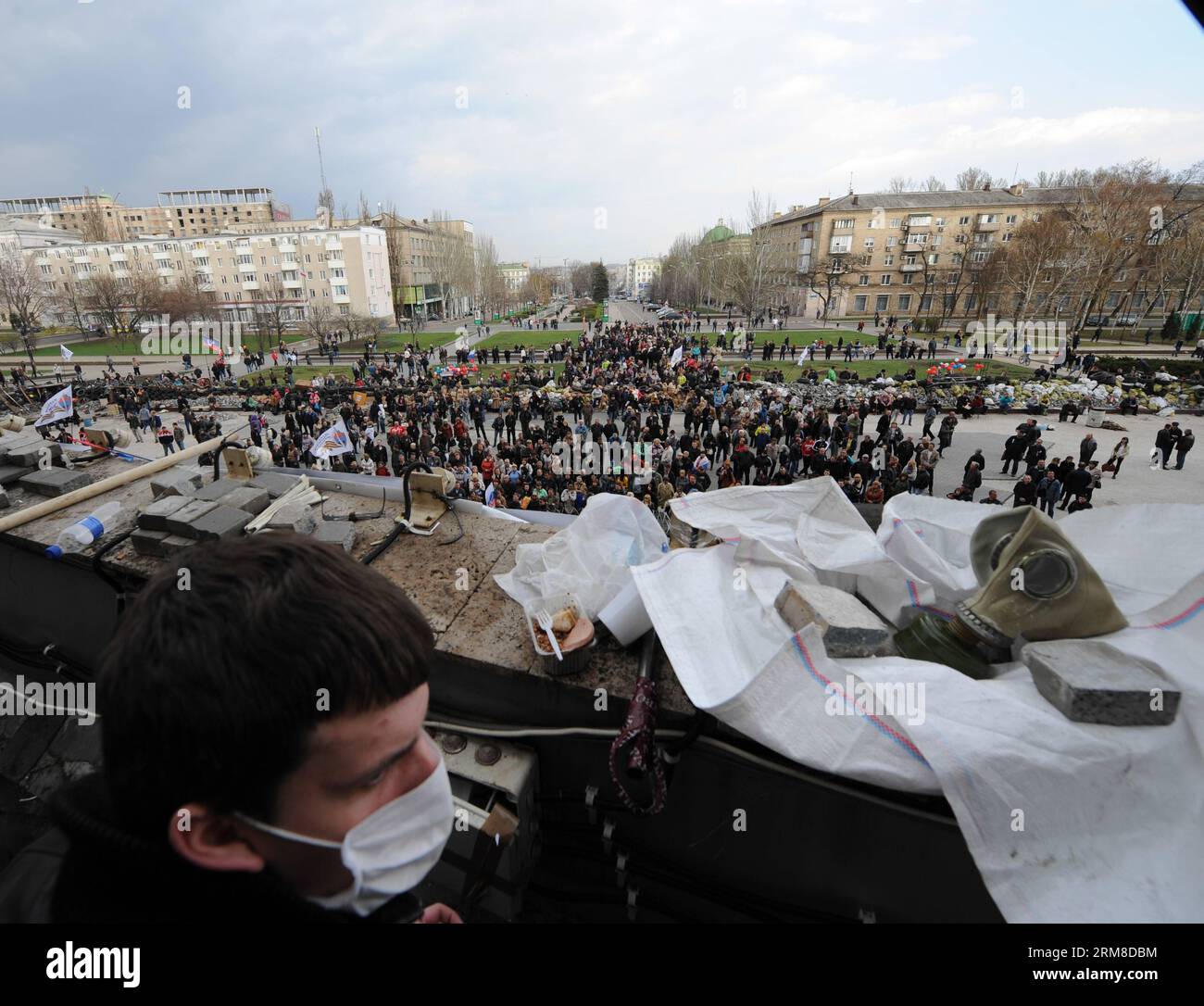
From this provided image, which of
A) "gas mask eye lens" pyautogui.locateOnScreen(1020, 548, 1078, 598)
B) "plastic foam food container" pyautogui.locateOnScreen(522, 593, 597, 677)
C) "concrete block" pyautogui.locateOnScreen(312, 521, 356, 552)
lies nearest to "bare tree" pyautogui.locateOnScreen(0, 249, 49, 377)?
"concrete block" pyautogui.locateOnScreen(312, 521, 356, 552)

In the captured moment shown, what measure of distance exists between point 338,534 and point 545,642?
189cm

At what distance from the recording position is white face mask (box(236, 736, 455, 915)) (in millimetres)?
1433

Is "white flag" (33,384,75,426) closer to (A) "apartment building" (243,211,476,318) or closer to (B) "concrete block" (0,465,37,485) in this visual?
(B) "concrete block" (0,465,37,485)

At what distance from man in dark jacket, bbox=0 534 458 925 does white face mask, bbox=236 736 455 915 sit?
7 cm

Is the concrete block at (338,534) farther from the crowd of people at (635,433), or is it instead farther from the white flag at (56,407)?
the white flag at (56,407)

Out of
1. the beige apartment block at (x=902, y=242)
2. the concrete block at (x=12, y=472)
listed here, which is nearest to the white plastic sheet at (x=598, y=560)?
the concrete block at (x=12, y=472)

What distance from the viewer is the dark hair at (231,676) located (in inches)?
41.9

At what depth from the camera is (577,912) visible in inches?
127

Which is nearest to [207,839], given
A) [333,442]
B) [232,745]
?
[232,745]

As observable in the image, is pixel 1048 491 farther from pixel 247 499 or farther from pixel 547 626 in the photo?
pixel 247 499

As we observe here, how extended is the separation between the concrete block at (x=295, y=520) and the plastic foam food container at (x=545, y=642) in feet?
6.09

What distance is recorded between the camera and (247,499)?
424cm
